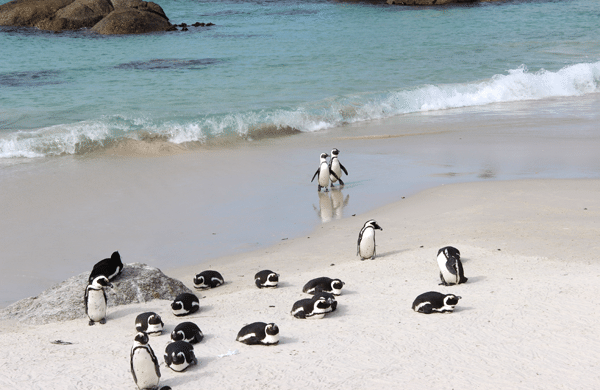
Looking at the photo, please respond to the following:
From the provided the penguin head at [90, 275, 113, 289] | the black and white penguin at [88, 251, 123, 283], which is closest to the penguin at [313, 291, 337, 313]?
the penguin head at [90, 275, 113, 289]

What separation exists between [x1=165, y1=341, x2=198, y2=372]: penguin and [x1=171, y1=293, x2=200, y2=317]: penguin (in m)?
1.14

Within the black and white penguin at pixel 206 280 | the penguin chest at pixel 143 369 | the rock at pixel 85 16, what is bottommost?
the black and white penguin at pixel 206 280

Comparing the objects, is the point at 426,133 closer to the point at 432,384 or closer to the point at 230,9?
the point at 432,384

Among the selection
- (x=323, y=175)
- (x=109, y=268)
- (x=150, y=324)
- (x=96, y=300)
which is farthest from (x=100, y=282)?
(x=323, y=175)

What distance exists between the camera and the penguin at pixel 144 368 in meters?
3.83

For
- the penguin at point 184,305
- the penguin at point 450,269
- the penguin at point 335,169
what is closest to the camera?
the penguin at point 184,305

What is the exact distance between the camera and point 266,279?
589cm

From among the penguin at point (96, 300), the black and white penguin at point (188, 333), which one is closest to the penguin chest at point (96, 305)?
the penguin at point (96, 300)

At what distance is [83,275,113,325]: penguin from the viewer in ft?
17.1

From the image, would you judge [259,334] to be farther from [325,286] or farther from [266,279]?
[266,279]

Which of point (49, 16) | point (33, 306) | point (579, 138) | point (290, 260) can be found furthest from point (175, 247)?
point (49, 16)

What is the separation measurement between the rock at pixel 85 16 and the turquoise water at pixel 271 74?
3.32 feet

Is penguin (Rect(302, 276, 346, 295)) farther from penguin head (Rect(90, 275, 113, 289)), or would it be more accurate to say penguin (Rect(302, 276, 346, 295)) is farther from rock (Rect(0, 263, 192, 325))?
penguin head (Rect(90, 275, 113, 289))

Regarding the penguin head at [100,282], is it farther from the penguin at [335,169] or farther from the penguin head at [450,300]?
the penguin at [335,169]
